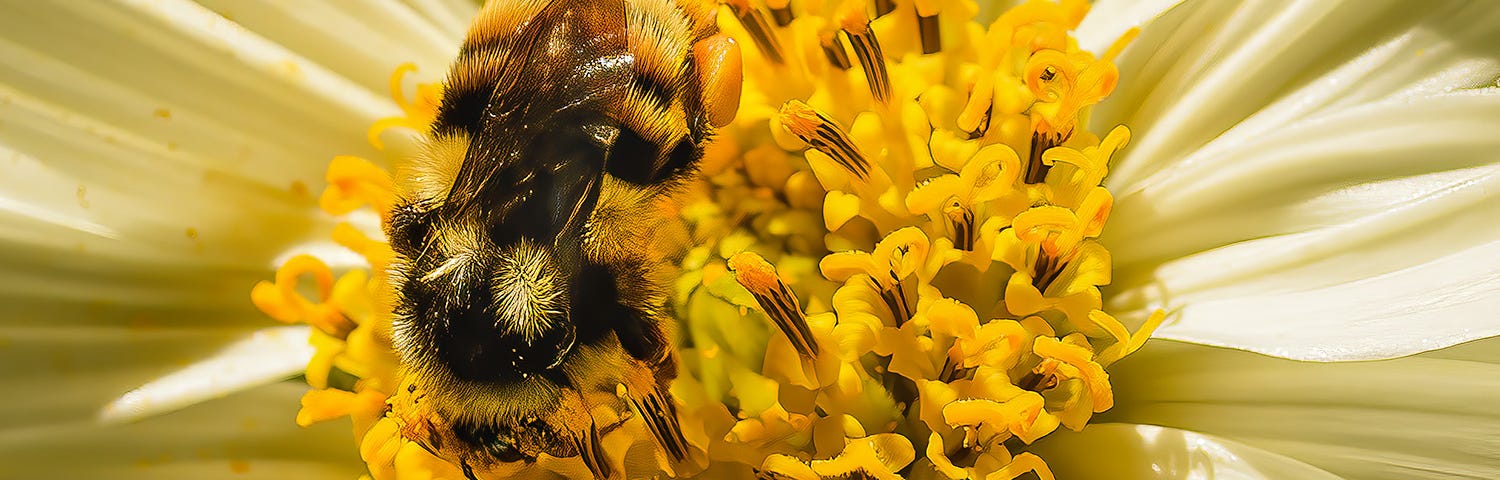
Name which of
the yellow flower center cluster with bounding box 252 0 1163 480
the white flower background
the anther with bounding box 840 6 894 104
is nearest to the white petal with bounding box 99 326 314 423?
the white flower background

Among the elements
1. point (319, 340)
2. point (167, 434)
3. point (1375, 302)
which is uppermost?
point (1375, 302)

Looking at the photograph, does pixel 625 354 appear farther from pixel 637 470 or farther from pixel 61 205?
pixel 61 205

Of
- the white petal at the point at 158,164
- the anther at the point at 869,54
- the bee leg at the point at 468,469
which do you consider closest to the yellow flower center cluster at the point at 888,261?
the anther at the point at 869,54

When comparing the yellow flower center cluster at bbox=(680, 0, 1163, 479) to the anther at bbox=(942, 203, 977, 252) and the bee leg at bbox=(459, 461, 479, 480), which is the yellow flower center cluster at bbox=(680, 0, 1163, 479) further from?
the bee leg at bbox=(459, 461, 479, 480)

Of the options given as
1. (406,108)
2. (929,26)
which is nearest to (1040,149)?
(929,26)

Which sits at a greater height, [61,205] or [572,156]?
[572,156]

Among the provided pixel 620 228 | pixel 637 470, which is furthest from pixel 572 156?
pixel 637 470
